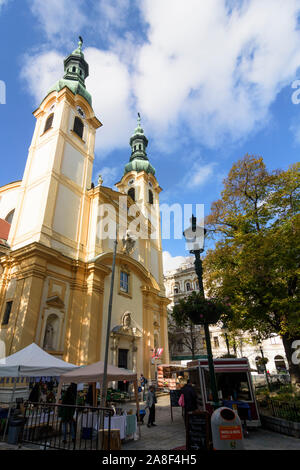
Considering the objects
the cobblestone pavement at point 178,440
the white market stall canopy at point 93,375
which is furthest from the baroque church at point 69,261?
the cobblestone pavement at point 178,440

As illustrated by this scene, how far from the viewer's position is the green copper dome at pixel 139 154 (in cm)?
3762

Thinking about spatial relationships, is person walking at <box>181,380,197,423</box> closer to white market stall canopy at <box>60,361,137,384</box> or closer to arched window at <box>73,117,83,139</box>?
white market stall canopy at <box>60,361,137,384</box>

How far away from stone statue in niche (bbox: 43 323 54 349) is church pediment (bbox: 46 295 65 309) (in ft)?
4.18

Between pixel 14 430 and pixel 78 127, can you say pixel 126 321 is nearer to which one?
pixel 14 430

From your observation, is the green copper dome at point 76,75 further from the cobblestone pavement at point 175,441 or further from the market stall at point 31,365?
the cobblestone pavement at point 175,441

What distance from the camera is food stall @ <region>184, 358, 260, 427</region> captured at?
9.51 meters

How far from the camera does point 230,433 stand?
17.9 ft

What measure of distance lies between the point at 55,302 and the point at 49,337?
218cm

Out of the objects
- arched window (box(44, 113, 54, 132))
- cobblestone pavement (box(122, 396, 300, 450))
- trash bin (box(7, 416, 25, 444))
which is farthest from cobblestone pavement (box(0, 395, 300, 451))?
arched window (box(44, 113, 54, 132))

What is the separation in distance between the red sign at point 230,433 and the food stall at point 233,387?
4324 millimetres

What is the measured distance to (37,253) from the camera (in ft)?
55.7

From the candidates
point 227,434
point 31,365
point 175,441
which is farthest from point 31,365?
point 227,434
